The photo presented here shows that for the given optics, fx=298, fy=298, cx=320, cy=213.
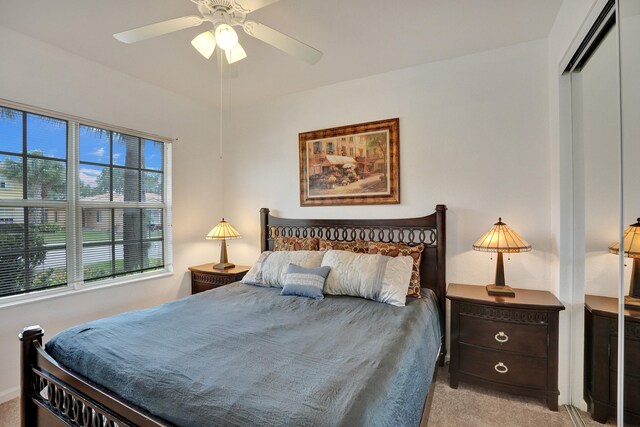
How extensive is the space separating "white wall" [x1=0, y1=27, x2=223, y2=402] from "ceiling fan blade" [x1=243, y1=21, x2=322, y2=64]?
6.13 ft

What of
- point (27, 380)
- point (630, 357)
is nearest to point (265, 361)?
point (27, 380)

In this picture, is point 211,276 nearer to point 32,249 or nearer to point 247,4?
point 32,249

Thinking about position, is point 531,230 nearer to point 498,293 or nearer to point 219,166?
point 498,293

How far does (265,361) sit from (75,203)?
240 centimetres

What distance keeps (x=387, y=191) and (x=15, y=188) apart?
10.00 feet

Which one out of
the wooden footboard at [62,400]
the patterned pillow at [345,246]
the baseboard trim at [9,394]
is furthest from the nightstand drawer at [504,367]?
the baseboard trim at [9,394]

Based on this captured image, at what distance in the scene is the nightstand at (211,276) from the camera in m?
3.24

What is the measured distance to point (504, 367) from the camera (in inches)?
A: 83.0

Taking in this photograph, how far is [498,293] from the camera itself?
226cm

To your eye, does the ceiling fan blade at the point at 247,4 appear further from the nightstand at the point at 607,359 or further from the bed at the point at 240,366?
the nightstand at the point at 607,359

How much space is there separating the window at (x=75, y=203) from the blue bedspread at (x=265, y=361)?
116cm

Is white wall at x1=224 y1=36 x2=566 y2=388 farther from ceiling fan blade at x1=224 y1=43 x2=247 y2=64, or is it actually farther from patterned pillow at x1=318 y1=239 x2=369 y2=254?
ceiling fan blade at x1=224 y1=43 x2=247 y2=64

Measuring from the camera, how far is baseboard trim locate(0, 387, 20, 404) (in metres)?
2.14

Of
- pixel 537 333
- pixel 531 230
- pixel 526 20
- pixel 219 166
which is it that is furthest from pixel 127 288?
pixel 526 20
